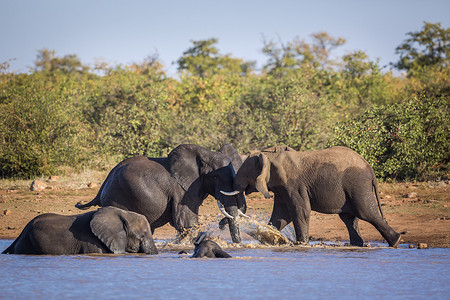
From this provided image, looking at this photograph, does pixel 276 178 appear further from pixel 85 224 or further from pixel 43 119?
pixel 43 119

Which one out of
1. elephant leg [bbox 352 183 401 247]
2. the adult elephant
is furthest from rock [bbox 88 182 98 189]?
elephant leg [bbox 352 183 401 247]

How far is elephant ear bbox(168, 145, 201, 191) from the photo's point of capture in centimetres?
1102

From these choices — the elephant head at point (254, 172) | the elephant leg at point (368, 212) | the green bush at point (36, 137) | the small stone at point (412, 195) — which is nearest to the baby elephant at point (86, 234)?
the elephant head at point (254, 172)

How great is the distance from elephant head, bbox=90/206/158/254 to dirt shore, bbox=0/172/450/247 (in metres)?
3.46

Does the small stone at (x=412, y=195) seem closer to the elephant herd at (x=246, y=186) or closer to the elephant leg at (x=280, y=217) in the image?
the elephant herd at (x=246, y=186)

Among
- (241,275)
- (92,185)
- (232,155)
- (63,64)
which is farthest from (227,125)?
(63,64)

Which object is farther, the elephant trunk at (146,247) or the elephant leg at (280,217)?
the elephant leg at (280,217)

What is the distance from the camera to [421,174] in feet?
57.3

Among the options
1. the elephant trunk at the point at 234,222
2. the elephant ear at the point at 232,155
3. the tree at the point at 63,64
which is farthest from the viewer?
the tree at the point at 63,64

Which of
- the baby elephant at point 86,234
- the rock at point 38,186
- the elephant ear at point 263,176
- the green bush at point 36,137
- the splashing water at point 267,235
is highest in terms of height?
the green bush at point 36,137

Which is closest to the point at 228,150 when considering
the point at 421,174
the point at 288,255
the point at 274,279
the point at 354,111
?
the point at 288,255

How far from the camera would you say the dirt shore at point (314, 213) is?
12.6 metres

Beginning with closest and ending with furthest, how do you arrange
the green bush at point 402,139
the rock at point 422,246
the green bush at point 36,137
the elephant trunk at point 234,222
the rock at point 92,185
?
the rock at point 422,246 < the elephant trunk at point 234,222 < the rock at point 92,185 < the green bush at point 402,139 < the green bush at point 36,137

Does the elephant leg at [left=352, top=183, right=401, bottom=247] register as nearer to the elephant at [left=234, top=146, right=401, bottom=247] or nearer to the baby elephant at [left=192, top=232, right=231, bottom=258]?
the elephant at [left=234, top=146, right=401, bottom=247]
